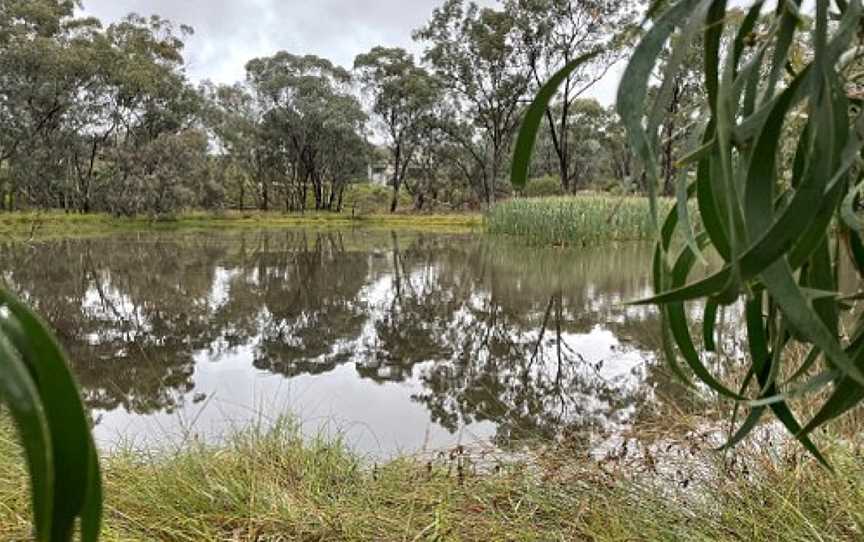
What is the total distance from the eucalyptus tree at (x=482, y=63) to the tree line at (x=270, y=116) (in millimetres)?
44

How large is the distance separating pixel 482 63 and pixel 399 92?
3.81 m

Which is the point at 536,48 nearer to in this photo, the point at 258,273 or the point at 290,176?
the point at 290,176

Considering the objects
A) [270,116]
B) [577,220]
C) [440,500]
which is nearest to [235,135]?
[270,116]

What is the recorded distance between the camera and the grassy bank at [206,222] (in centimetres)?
1689

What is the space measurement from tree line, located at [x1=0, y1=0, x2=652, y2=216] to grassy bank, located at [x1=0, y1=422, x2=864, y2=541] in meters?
14.1

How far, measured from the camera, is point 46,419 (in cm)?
26

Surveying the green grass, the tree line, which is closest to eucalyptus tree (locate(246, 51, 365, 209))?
the tree line

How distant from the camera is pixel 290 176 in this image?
2778 cm

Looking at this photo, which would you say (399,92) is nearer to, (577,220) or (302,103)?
(302,103)

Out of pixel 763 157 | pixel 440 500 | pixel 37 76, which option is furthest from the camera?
pixel 37 76

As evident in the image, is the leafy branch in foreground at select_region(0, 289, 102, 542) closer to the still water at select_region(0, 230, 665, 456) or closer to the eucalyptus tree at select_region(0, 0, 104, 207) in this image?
the still water at select_region(0, 230, 665, 456)

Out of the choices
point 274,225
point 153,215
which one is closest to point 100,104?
point 153,215

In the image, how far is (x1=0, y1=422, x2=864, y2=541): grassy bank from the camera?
1521mm

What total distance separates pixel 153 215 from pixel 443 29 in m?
10.2
